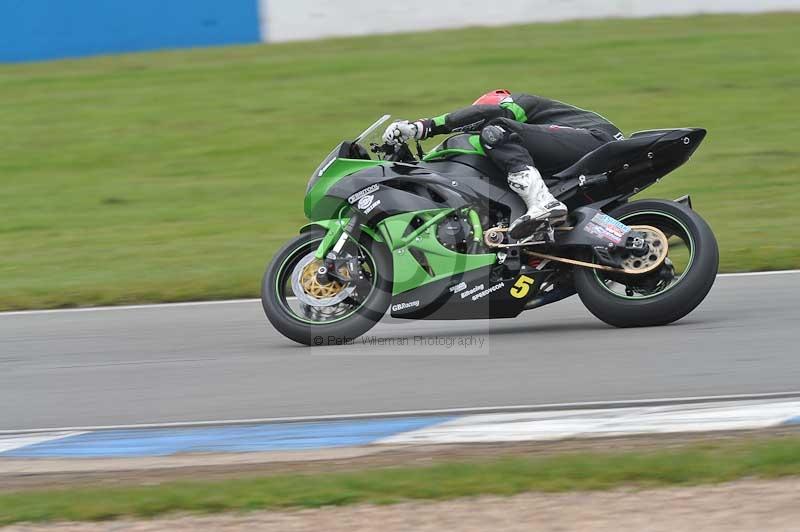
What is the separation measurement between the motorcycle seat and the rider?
157mm

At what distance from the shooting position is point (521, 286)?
23.5ft

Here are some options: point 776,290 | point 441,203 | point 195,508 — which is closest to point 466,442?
point 195,508

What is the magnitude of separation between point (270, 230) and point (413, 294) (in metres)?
5.09

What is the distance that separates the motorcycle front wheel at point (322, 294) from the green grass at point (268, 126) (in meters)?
2.18

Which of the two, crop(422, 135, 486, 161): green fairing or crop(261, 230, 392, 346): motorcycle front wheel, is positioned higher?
crop(422, 135, 486, 161): green fairing

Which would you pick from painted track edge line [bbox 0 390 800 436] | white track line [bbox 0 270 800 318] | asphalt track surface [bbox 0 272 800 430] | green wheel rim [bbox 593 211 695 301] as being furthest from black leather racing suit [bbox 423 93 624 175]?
white track line [bbox 0 270 800 318]

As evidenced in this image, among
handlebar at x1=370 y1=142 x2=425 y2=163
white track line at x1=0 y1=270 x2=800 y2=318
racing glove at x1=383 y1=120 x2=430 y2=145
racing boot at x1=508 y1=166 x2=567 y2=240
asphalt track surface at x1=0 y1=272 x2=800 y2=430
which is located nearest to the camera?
asphalt track surface at x1=0 y1=272 x2=800 y2=430

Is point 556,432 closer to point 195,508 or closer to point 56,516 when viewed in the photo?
point 195,508

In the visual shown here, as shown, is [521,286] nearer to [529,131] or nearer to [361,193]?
[529,131]

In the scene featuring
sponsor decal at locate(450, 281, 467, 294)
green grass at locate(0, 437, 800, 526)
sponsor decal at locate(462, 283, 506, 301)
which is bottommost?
green grass at locate(0, 437, 800, 526)

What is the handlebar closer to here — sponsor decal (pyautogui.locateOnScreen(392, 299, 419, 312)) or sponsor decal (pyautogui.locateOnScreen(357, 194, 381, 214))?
sponsor decal (pyautogui.locateOnScreen(357, 194, 381, 214))

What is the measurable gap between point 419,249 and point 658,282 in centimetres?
137

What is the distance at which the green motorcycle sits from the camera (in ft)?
23.4

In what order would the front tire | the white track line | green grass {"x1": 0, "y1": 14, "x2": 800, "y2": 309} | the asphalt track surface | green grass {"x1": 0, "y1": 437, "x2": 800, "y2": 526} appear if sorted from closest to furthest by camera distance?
green grass {"x1": 0, "y1": 437, "x2": 800, "y2": 526} < the asphalt track surface < the front tire < the white track line < green grass {"x1": 0, "y1": 14, "x2": 800, "y2": 309}
